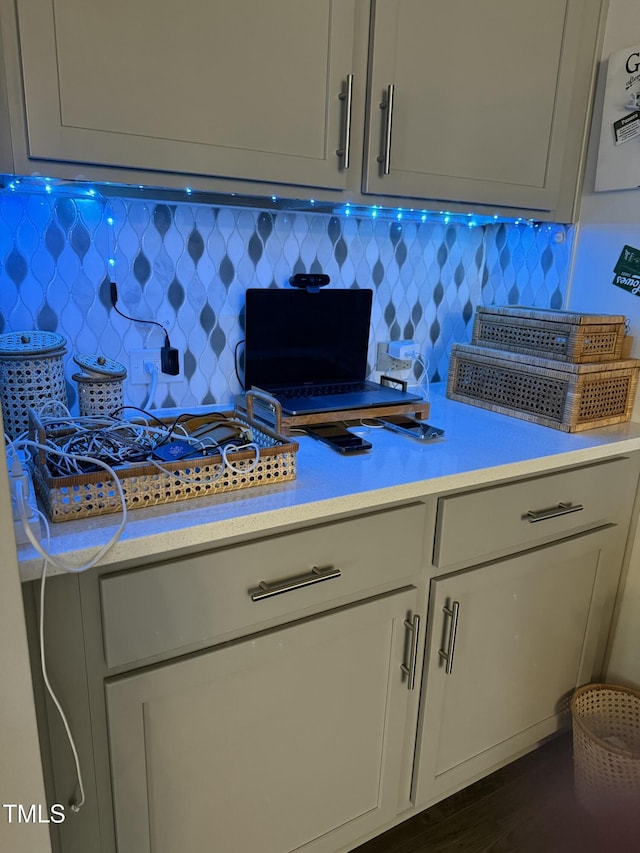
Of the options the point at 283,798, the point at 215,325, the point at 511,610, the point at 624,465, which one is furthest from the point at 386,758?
the point at 215,325

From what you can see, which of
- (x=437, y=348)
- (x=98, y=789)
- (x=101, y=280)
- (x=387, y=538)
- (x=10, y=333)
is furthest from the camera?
(x=437, y=348)

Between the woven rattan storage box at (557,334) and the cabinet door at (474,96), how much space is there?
0.30 meters

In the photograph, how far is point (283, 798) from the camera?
3.96 feet

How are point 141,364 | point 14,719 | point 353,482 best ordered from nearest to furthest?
point 14,719, point 353,482, point 141,364

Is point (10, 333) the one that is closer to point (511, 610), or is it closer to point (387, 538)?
point (387, 538)

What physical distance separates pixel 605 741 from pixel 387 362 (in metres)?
1.17

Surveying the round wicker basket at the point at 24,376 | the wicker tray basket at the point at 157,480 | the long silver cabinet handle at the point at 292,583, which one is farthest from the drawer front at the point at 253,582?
the round wicker basket at the point at 24,376

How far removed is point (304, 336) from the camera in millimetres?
1638

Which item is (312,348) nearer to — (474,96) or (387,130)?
(387,130)

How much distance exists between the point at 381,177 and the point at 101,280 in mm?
683

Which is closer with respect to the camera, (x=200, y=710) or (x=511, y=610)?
(x=200, y=710)

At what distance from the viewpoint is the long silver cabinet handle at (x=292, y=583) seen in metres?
1.04

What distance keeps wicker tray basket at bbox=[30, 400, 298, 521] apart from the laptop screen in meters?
0.47

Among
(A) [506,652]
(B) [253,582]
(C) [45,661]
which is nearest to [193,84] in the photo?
(B) [253,582]
